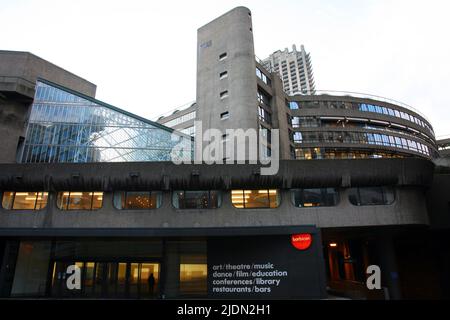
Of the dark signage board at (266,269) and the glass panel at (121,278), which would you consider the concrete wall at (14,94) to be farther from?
the dark signage board at (266,269)

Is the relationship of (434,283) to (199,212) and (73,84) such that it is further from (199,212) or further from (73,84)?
(73,84)

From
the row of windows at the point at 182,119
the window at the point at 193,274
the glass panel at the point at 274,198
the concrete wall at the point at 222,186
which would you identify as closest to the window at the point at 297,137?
the row of windows at the point at 182,119

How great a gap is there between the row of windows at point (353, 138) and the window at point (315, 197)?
39.5 metres

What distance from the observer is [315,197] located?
2339 cm

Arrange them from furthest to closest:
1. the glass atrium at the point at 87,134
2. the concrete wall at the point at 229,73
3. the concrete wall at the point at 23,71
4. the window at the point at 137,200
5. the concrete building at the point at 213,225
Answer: the concrete wall at the point at 229,73 → the concrete wall at the point at 23,71 → the glass atrium at the point at 87,134 → the window at the point at 137,200 → the concrete building at the point at 213,225

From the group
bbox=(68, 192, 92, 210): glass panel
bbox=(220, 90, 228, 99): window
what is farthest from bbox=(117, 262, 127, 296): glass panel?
bbox=(220, 90, 228, 99): window

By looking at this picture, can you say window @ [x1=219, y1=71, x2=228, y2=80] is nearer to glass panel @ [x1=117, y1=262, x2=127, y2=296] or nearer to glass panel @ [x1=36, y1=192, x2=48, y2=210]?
glass panel @ [x1=36, y1=192, x2=48, y2=210]

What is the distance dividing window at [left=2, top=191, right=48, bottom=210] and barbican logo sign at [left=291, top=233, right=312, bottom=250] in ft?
65.3

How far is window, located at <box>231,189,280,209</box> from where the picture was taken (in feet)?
76.7

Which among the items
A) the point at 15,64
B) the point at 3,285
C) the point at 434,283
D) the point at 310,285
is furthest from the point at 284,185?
the point at 15,64

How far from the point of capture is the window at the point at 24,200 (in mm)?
24031

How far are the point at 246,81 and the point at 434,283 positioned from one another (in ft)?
110

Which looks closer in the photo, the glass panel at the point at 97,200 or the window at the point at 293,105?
the glass panel at the point at 97,200

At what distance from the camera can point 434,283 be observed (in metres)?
26.0
